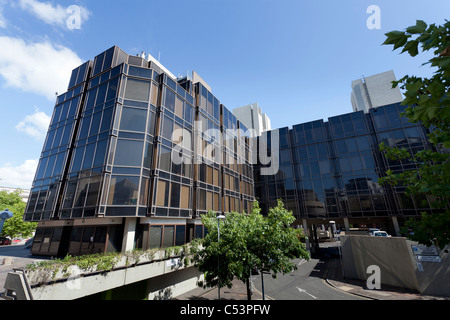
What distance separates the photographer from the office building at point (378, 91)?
56.8m

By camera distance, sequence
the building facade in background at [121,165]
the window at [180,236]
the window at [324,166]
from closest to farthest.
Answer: the building facade in background at [121,165], the window at [180,236], the window at [324,166]

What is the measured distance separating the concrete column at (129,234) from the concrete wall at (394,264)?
22.7 metres

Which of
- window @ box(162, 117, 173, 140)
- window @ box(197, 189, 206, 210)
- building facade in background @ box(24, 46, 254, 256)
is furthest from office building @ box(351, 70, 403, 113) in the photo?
window @ box(162, 117, 173, 140)

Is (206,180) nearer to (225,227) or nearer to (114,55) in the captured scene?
(225,227)

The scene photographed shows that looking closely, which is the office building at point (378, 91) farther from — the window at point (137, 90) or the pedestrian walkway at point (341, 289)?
the window at point (137, 90)

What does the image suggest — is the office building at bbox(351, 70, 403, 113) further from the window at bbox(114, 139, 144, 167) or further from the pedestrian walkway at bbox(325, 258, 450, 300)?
the window at bbox(114, 139, 144, 167)

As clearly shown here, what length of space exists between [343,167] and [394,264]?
20.5 metres

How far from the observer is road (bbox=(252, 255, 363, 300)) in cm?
1853

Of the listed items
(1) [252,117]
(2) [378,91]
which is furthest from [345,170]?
(2) [378,91]

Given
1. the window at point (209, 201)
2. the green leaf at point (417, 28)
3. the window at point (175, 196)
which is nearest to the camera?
the green leaf at point (417, 28)

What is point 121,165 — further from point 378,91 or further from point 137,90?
point 378,91

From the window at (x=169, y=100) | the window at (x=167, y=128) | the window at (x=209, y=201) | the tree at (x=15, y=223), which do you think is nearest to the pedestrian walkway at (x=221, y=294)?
the window at (x=209, y=201)

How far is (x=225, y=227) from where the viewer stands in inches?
655

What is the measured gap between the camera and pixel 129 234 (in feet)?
57.9
